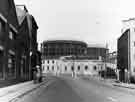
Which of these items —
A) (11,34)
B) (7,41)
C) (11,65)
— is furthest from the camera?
(11,34)

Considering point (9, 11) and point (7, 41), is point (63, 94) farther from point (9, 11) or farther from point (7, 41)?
point (9, 11)

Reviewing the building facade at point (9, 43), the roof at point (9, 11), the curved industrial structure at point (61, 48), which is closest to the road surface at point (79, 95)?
the building facade at point (9, 43)

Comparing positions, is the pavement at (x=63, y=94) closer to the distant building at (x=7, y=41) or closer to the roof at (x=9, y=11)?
the distant building at (x=7, y=41)

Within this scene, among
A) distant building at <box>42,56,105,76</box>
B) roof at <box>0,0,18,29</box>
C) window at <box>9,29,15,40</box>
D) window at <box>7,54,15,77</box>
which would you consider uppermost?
roof at <box>0,0,18,29</box>

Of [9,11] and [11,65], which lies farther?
[11,65]

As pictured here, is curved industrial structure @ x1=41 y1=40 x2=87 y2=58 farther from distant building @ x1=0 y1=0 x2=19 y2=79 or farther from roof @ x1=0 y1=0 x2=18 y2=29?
roof @ x1=0 y1=0 x2=18 y2=29

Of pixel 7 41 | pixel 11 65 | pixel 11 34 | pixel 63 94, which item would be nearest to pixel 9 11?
pixel 7 41

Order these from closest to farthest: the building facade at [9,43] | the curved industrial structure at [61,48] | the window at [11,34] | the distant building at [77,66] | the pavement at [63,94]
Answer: the pavement at [63,94] < the building facade at [9,43] < the window at [11,34] < the distant building at [77,66] < the curved industrial structure at [61,48]

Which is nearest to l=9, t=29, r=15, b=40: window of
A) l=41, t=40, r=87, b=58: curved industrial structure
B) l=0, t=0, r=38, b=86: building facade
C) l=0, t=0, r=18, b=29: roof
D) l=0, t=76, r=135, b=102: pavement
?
l=0, t=0, r=38, b=86: building facade

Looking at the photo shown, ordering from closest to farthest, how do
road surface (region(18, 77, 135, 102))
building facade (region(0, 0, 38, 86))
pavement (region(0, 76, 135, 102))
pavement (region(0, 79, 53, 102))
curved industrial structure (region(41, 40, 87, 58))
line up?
road surface (region(18, 77, 135, 102)), pavement (region(0, 76, 135, 102)), pavement (region(0, 79, 53, 102)), building facade (region(0, 0, 38, 86)), curved industrial structure (region(41, 40, 87, 58))

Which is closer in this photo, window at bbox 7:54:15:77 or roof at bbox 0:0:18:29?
roof at bbox 0:0:18:29

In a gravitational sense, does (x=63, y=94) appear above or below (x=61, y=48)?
below

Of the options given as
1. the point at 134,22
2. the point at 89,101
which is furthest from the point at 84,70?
the point at 89,101

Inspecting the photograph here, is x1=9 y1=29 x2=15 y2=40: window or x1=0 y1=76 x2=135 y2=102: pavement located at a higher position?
x1=9 y1=29 x2=15 y2=40: window
